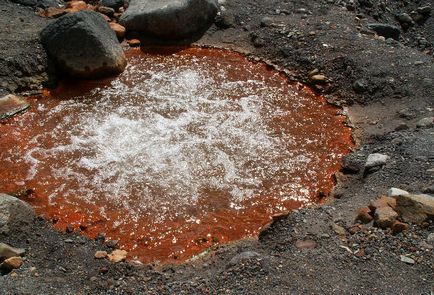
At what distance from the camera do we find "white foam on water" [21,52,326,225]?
6289 mm

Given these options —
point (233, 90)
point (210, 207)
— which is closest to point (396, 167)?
point (210, 207)

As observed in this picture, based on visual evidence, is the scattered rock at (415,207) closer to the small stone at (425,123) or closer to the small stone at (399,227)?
→ the small stone at (399,227)

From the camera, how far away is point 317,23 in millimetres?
9633

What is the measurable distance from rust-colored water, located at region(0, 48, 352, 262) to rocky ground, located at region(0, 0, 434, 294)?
1.30ft

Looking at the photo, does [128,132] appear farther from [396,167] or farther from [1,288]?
[396,167]

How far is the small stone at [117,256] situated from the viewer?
5145 mm

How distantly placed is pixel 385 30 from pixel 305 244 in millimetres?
6224

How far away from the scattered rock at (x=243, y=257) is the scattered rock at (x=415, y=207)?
156 cm

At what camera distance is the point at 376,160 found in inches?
247

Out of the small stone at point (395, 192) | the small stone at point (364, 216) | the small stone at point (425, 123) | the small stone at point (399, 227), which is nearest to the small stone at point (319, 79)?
the small stone at point (425, 123)

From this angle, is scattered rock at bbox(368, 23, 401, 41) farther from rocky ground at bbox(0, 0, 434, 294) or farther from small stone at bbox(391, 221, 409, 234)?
small stone at bbox(391, 221, 409, 234)

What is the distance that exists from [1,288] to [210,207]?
97.5 inches

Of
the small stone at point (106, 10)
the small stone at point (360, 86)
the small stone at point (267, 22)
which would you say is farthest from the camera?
the small stone at point (106, 10)

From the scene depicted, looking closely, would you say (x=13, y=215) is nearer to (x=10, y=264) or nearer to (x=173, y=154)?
(x=10, y=264)
